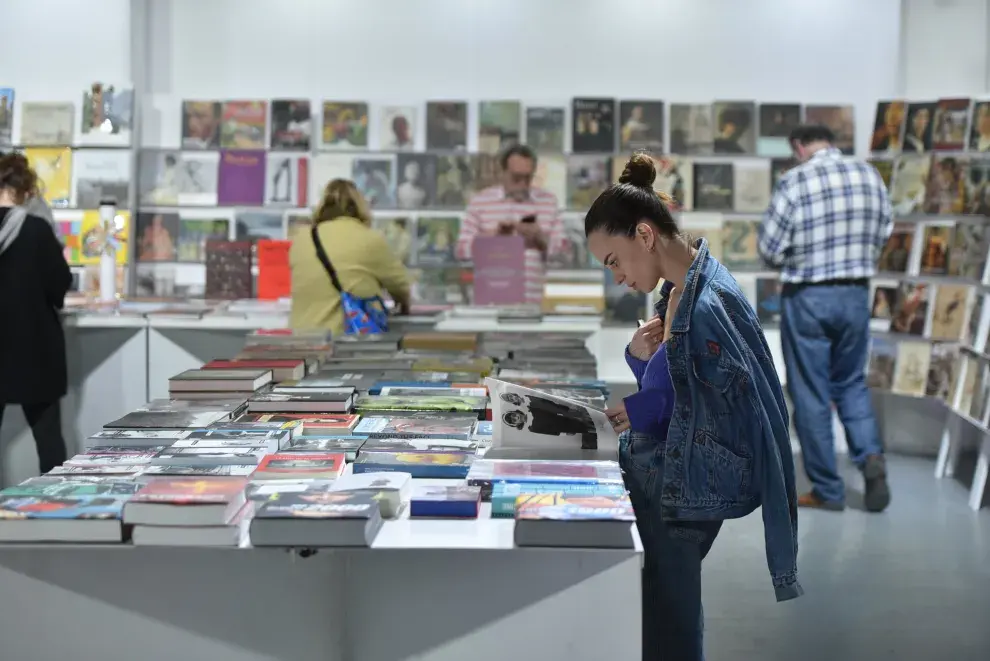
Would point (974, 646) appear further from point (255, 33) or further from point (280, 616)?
point (255, 33)

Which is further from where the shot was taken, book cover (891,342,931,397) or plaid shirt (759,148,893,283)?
book cover (891,342,931,397)

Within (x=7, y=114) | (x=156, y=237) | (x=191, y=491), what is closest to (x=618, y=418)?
(x=191, y=491)

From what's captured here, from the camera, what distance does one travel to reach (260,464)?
7.02 ft

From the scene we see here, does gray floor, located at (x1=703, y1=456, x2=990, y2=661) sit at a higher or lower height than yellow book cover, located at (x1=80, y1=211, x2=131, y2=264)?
lower

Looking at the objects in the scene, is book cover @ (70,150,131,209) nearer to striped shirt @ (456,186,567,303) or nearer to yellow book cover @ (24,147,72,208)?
yellow book cover @ (24,147,72,208)

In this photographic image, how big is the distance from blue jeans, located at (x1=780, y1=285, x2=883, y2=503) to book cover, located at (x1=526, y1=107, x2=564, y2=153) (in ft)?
6.21

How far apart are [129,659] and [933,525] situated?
12.6 ft

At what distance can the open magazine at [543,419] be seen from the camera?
2309 millimetres

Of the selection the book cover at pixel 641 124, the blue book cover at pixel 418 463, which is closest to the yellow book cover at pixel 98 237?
the book cover at pixel 641 124

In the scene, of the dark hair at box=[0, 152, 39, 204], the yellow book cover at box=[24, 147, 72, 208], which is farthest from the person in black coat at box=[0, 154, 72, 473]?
the yellow book cover at box=[24, 147, 72, 208]

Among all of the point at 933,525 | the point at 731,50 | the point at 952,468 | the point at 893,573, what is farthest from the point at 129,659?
the point at 731,50

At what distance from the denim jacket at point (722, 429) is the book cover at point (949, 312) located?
4.01 metres

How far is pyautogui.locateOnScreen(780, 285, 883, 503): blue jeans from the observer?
497cm

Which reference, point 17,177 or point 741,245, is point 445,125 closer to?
point 741,245
